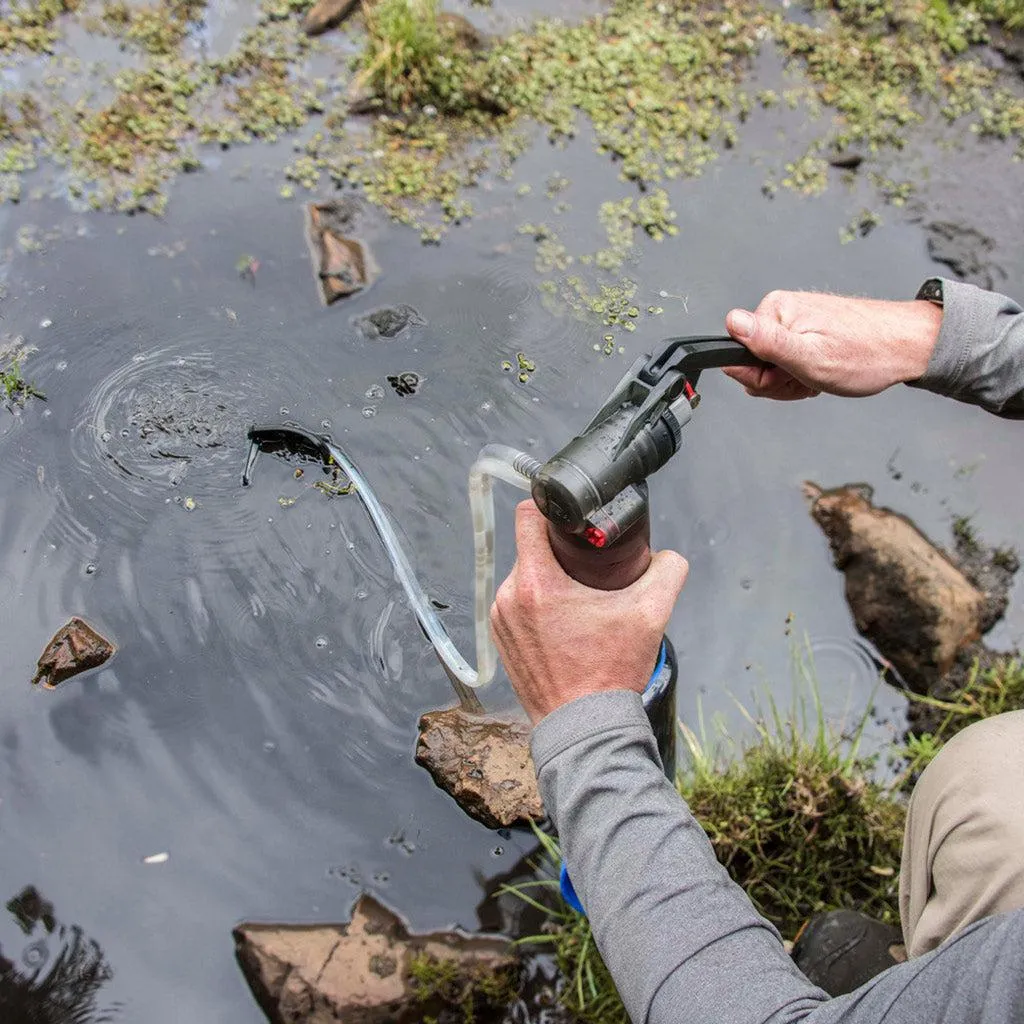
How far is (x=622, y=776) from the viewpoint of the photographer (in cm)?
149

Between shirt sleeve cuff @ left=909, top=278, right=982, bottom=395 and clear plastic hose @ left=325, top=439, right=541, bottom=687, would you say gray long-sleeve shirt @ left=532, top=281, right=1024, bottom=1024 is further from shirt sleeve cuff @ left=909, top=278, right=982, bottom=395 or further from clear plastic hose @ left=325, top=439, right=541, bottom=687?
shirt sleeve cuff @ left=909, top=278, right=982, bottom=395

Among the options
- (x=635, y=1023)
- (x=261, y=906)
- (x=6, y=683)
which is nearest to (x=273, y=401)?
(x=6, y=683)

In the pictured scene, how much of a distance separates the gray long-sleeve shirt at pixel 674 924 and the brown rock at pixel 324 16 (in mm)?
3305

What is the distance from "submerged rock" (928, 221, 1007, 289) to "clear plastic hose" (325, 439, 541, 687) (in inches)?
77.5

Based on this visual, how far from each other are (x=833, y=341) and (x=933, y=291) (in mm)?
325

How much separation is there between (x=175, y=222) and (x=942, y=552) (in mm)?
2735

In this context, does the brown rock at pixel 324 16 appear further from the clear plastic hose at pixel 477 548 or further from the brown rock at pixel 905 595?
the brown rock at pixel 905 595

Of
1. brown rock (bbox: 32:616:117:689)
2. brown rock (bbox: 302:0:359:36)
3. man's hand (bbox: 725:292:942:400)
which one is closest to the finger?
man's hand (bbox: 725:292:942:400)

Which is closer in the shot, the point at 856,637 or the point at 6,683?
the point at 6,683

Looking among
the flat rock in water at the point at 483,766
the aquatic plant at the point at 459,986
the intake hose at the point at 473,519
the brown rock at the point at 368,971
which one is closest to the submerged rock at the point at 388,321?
the intake hose at the point at 473,519

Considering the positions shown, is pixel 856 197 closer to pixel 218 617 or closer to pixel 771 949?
pixel 218 617

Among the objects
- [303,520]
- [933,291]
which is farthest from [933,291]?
[303,520]

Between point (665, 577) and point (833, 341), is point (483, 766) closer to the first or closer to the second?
point (665, 577)

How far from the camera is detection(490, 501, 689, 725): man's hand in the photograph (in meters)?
1.59
